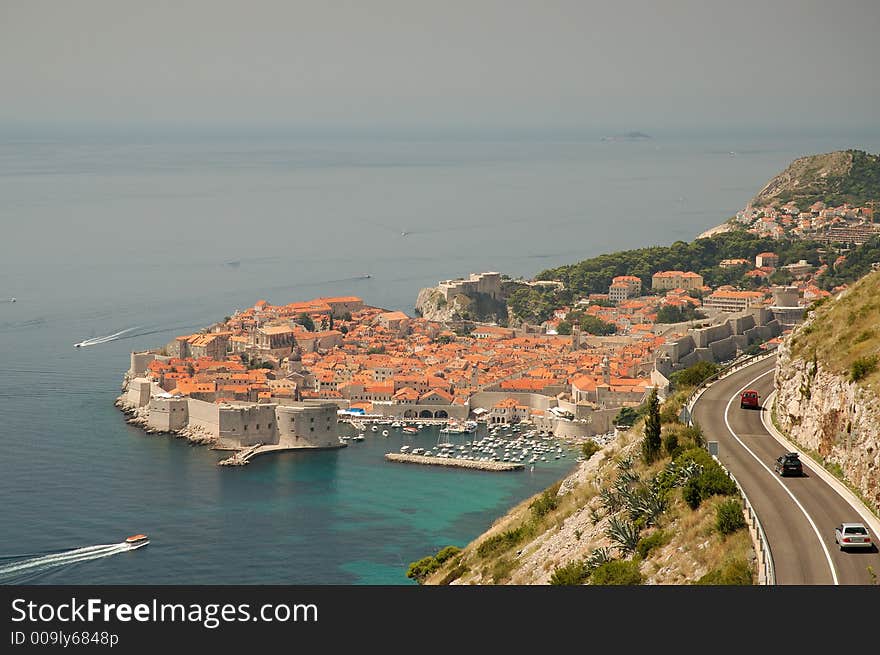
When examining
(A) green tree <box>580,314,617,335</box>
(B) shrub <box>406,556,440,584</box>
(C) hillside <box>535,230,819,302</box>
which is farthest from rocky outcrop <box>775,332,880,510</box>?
(C) hillside <box>535,230,819,302</box>

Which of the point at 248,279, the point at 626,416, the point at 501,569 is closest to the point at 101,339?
the point at 248,279

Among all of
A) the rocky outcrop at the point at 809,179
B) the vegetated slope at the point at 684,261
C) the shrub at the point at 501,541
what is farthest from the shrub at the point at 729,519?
the rocky outcrop at the point at 809,179

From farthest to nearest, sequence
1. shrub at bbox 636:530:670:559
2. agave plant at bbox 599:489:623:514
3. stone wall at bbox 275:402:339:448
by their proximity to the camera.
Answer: stone wall at bbox 275:402:339:448
agave plant at bbox 599:489:623:514
shrub at bbox 636:530:670:559

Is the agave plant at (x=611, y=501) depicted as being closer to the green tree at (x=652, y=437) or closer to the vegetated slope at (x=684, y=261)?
the green tree at (x=652, y=437)

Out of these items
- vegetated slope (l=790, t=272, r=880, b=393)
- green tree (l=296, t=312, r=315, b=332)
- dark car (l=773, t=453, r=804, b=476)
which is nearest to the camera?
dark car (l=773, t=453, r=804, b=476)

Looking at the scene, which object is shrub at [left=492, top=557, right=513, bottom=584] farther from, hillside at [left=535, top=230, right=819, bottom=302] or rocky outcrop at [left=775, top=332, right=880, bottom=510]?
hillside at [left=535, top=230, right=819, bottom=302]
